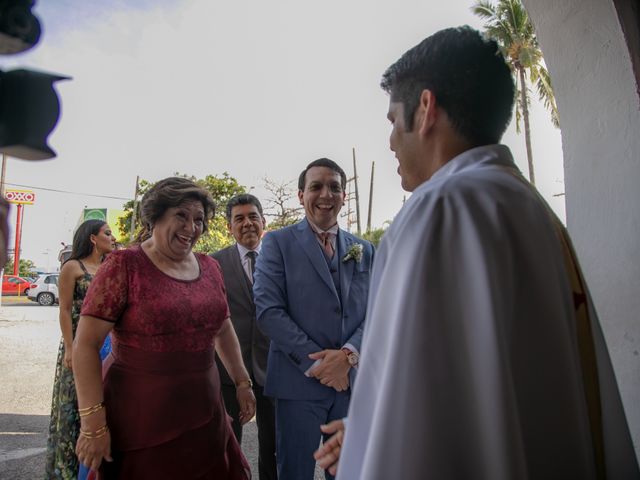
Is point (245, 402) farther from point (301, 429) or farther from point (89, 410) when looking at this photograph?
point (89, 410)

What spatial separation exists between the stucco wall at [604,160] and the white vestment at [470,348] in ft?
3.21

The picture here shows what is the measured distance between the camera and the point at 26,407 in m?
5.69

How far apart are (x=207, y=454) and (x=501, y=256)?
1.90m

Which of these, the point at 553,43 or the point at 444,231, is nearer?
the point at 444,231

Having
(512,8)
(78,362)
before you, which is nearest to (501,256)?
(78,362)

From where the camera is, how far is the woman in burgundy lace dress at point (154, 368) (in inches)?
80.1

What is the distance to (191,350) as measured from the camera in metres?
2.25

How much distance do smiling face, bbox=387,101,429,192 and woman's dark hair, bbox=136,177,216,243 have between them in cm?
146

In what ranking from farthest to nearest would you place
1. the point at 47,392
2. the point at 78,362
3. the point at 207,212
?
the point at 47,392, the point at 207,212, the point at 78,362

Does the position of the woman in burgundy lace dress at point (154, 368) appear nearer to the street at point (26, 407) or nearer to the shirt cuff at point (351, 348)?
the shirt cuff at point (351, 348)

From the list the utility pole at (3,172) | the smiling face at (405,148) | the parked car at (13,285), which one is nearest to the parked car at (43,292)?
the parked car at (13,285)

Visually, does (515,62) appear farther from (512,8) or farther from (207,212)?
(207,212)

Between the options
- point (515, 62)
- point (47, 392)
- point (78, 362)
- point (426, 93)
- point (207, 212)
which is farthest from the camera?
point (515, 62)

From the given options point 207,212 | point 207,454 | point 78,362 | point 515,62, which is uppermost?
point 515,62
